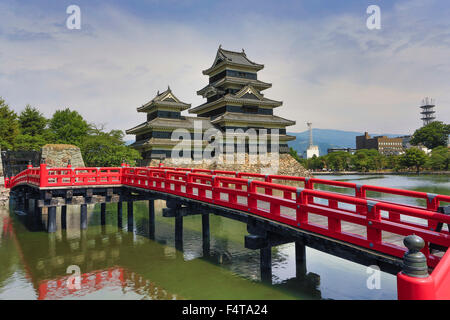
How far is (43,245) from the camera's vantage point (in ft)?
46.9

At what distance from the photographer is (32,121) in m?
47.1

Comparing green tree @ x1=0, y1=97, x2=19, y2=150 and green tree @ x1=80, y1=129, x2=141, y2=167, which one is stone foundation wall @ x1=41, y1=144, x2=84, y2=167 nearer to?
green tree @ x1=80, y1=129, x2=141, y2=167

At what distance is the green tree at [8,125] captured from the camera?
1705 inches

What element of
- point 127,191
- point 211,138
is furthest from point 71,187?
point 211,138

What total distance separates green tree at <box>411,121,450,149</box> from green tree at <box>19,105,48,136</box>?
9884 centimetres

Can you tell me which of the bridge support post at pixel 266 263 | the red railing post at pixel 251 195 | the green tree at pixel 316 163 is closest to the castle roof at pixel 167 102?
the red railing post at pixel 251 195

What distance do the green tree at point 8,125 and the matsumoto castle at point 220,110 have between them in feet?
57.9

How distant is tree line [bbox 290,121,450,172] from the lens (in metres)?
69.5

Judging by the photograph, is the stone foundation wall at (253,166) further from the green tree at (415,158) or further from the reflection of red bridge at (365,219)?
the green tree at (415,158)

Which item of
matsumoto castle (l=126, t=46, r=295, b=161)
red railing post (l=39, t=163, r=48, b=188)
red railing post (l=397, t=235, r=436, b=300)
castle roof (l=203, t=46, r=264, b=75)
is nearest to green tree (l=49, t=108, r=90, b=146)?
matsumoto castle (l=126, t=46, r=295, b=161)
